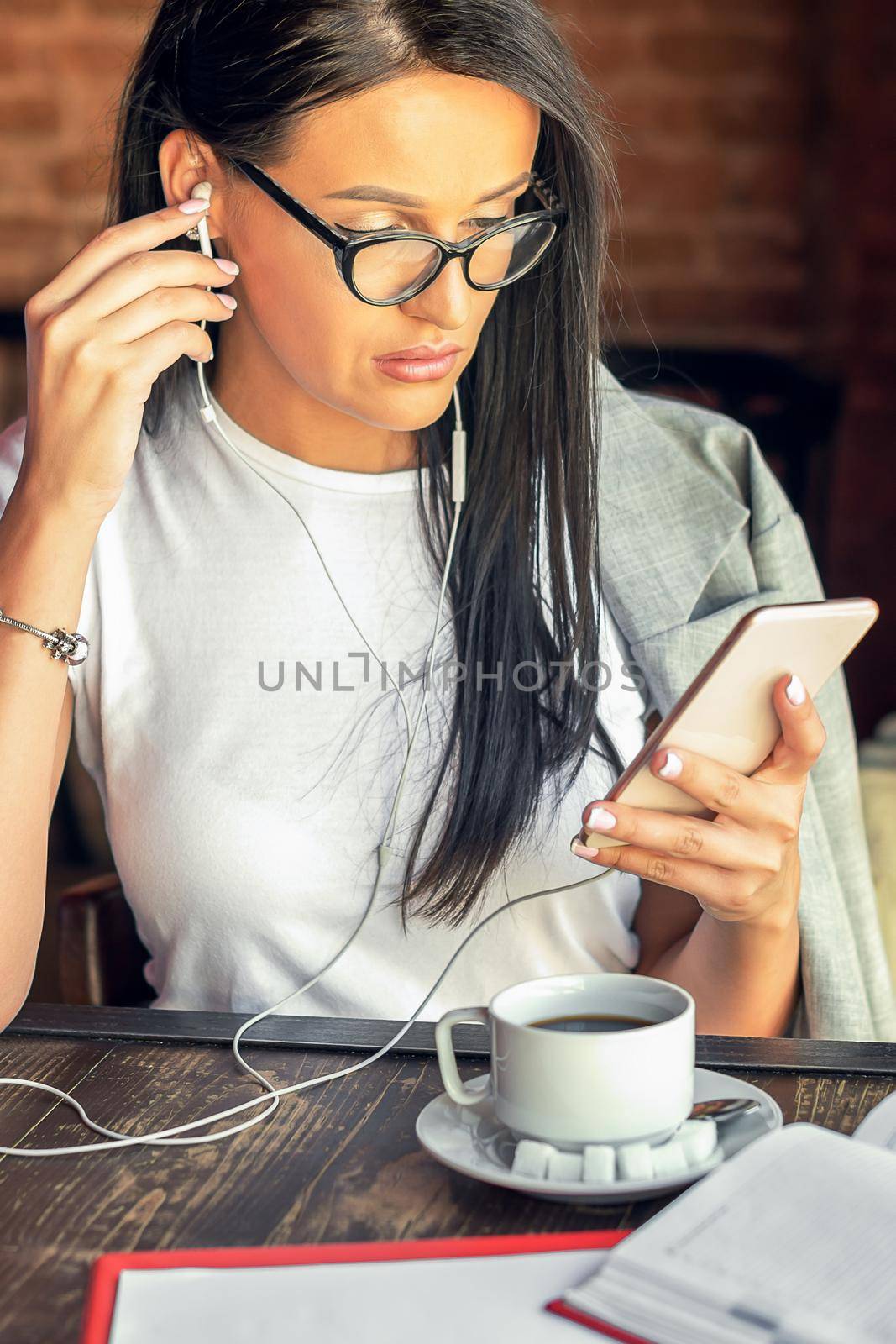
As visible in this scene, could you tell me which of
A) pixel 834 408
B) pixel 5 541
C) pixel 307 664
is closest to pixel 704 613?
pixel 307 664

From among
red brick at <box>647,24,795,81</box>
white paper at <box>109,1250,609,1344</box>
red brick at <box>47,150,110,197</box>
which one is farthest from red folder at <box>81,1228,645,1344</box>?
red brick at <box>47,150,110,197</box>

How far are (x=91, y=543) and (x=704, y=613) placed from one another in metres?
0.52

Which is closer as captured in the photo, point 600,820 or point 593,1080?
point 593,1080

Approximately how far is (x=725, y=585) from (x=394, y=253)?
1.39ft

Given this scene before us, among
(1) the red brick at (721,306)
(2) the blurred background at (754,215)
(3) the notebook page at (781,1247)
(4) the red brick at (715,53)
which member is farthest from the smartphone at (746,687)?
(4) the red brick at (715,53)

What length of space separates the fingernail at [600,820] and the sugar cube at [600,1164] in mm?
198

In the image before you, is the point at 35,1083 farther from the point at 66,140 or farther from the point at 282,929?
the point at 66,140

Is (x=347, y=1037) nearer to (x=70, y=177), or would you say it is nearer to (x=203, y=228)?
(x=203, y=228)

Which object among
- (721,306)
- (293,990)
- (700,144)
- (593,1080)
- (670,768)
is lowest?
(293,990)

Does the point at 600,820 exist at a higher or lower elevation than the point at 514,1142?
higher

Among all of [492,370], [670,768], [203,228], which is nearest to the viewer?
[670,768]

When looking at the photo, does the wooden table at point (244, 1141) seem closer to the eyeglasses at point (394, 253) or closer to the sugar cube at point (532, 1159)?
the sugar cube at point (532, 1159)

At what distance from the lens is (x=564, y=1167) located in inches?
25.4

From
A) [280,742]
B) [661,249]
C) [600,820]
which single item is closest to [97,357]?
[280,742]
